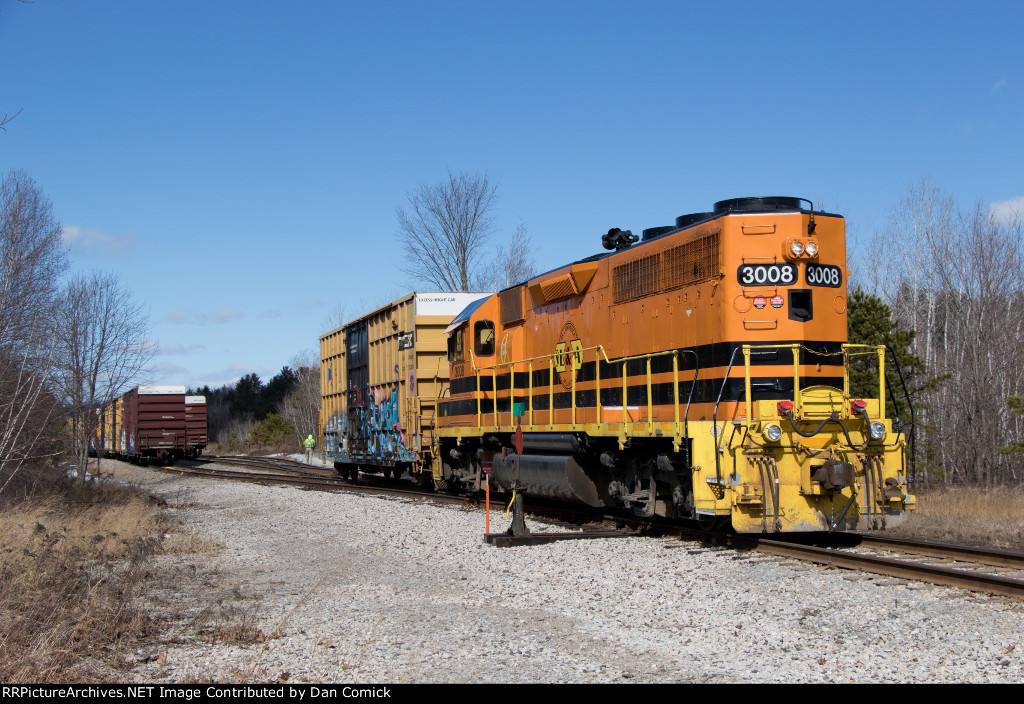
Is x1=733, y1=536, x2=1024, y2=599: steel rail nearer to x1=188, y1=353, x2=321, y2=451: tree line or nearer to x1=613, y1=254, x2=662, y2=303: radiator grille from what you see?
x1=613, y1=254, x2=662, y2=303: radiator grille

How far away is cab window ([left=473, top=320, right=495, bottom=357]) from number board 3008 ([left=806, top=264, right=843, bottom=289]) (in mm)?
7264

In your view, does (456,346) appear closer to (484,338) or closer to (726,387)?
(484,338)

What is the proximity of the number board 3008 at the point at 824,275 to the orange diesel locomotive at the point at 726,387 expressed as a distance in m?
0.02

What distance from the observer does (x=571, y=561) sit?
9867mm

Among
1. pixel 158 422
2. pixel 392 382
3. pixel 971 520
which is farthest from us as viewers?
pixel 158 422

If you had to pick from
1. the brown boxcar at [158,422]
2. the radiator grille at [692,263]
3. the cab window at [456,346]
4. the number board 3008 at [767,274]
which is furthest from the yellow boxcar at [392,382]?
the brown boxcar at [158,422]

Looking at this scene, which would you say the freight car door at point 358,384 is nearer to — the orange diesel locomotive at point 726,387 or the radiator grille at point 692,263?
the orange diesel locomotive at point 726,387

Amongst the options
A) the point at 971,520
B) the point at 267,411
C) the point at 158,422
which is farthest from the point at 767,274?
the point at 267,411

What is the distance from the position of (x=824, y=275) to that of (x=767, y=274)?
0.75m

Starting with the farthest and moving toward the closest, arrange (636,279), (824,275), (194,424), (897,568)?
(194,424) < (636,279) < (824,275) < (897,568)

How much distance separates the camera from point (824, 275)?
10.7 meters
